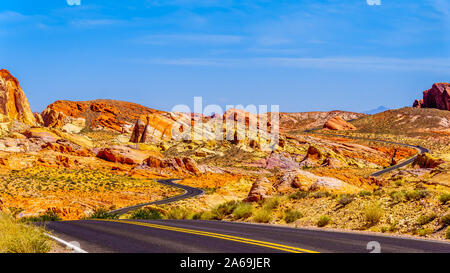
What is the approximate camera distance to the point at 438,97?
17812 cm

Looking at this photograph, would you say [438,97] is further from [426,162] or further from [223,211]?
[223,211]

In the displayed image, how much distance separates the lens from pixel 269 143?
339 feet

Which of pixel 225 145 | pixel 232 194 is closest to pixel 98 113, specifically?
pixel 225 145

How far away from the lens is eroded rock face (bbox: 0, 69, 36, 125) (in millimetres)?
96875

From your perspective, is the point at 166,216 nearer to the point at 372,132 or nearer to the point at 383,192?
the point at 383,192

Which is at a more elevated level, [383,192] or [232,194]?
[383,192]

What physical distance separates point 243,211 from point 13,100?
92.6 m

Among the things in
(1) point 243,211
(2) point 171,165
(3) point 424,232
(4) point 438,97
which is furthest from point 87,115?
(3) point 424,232

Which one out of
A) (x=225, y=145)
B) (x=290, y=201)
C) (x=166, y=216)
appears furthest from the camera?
(x=225, y=145)

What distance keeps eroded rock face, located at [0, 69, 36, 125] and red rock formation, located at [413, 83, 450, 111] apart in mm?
154387

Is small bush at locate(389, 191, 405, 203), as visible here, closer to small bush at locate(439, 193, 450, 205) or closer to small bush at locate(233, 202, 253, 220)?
small bush at locate(439, 193, 450, 205)

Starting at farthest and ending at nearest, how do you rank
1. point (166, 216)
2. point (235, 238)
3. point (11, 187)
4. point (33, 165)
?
point (33, 165) < point (11, 187) < point (166, 216) < point (235, 238)

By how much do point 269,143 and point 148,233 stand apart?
9126cm

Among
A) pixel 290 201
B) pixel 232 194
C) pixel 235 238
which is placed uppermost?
pixel 235 238
